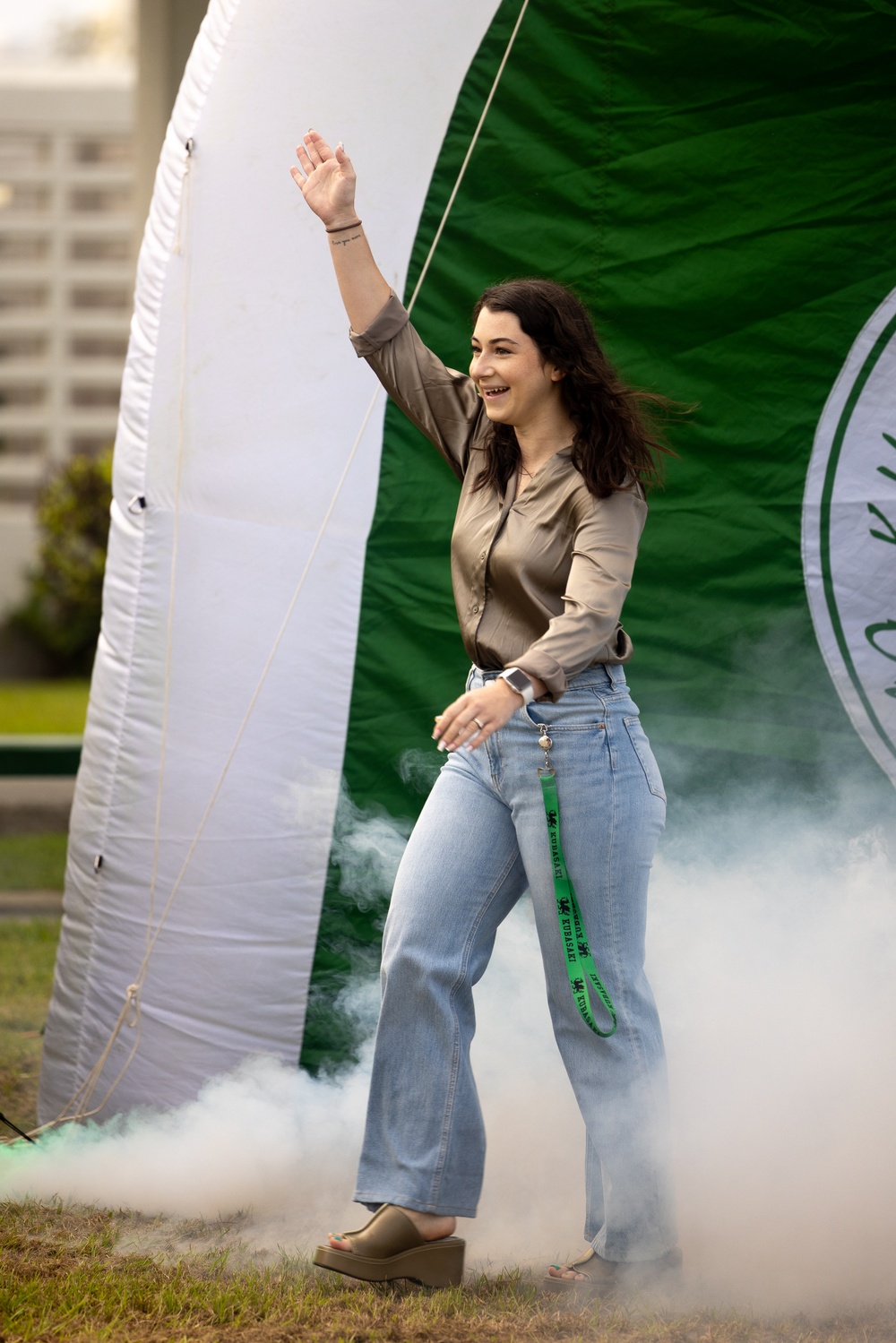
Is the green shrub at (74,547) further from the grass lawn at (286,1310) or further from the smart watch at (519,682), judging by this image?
the smart watch at (519,682)

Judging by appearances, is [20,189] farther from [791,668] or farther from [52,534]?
[791,668]

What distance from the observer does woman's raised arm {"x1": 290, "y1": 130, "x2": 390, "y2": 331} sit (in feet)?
9.05

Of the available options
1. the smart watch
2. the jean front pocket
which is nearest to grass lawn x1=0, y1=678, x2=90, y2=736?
the jean front pocket

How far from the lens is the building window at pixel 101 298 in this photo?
2208 centimetres

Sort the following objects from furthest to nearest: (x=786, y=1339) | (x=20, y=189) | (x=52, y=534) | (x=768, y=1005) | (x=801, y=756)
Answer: (x=20, y=189) → (x=52, y=534) → (x=801, y=756) → (x=768, y=1005) → (x=786, y=1339)

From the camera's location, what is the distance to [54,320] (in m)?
22.0

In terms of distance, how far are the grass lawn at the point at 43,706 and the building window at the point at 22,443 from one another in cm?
405

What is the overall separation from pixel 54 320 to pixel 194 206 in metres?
19.6

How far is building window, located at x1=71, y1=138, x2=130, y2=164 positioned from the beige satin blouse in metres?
20.7

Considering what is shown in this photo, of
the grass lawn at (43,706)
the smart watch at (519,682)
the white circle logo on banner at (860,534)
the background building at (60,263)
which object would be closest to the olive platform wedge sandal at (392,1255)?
the smart watch at (519,682)

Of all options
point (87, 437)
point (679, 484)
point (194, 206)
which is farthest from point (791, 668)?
point (87, 437)

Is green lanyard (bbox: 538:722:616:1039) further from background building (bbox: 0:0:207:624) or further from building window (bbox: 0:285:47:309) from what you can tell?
building window (bbox: 0:285:47:309)

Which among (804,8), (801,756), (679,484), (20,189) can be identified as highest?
(20,189)

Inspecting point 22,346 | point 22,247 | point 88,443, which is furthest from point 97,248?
point 88,443
